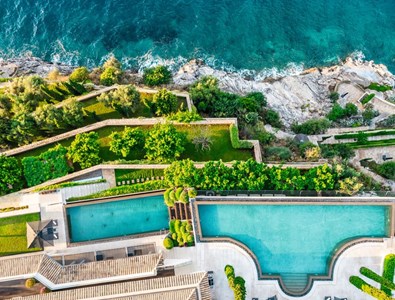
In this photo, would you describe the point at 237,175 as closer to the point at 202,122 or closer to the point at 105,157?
the point at 202,122

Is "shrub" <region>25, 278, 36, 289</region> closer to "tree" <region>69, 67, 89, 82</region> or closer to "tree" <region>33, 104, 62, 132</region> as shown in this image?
"tree" <region>33, 104, 62, 132</region>

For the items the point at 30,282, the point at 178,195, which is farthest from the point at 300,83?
the point at 30,282

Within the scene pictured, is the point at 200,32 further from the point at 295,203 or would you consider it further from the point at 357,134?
the point at 295,203

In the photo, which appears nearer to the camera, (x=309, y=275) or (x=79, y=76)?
(x=309, y=275)

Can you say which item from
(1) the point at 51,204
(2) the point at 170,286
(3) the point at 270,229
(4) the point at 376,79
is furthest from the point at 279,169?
(4) the point at 376,79

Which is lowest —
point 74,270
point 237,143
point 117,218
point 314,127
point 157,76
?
point 74,270

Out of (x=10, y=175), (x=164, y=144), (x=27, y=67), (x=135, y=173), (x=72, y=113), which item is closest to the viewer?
(x=10, y=175)

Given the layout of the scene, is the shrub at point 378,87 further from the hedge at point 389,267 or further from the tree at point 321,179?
the hedge at point 389,267
